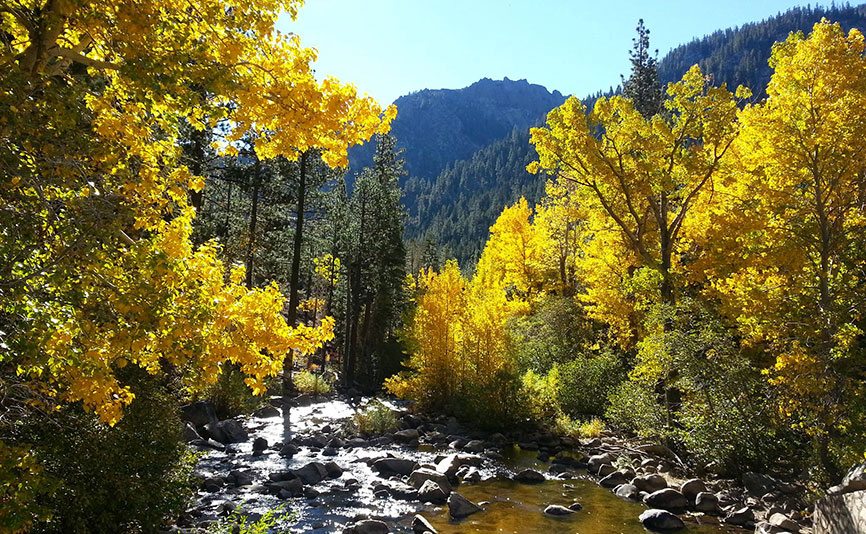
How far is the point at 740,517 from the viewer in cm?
983

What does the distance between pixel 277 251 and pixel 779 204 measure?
2298cm

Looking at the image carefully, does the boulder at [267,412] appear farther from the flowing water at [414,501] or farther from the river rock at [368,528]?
the river rock at [368,528]

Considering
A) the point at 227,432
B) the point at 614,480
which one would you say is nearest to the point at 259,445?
the point at 227,432

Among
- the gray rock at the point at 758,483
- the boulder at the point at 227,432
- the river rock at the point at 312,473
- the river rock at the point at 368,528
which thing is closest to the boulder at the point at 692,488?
the gray rock at the point at 758,483

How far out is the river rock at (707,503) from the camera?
10.4 metres

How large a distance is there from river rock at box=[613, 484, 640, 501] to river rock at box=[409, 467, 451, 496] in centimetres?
378

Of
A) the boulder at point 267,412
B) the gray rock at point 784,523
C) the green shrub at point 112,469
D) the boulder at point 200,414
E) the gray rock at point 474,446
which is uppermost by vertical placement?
the green shrub at point 112,469

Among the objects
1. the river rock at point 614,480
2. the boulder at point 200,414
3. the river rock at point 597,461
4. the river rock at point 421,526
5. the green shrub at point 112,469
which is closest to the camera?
the green shrub at point 112,469

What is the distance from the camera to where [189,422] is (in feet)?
50.7

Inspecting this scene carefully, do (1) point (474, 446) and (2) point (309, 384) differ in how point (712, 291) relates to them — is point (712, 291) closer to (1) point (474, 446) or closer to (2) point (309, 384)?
(1) point (474, 446)

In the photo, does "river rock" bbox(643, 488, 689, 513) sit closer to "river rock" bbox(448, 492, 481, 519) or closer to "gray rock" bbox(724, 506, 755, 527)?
"gray rock" bbox(724, 506, 755, 527)

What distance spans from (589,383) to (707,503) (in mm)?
9116

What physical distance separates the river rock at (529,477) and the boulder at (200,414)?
923 centimetres

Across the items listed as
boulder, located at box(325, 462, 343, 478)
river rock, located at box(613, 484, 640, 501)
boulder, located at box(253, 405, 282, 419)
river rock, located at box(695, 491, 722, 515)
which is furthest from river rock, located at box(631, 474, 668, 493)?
boulder, located at box(253, 405, 282, 419)
